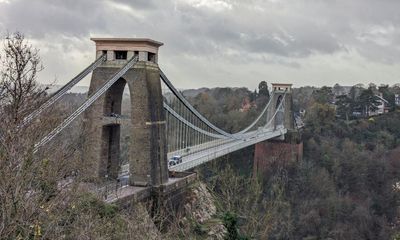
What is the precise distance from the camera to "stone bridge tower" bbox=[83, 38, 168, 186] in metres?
10.8

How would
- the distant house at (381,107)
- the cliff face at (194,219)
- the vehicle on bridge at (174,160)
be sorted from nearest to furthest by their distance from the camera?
1. the cliff face at (194,219)
2. the vehicle on bridge at (174,160)
3. the distant house at (381,107)

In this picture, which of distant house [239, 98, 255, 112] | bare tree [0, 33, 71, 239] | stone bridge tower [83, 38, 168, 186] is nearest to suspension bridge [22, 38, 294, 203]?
stone bridge tower [83, 38, 168, 186]

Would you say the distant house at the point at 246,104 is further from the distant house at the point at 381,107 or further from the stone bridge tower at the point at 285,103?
the distant house at the point at 381,107

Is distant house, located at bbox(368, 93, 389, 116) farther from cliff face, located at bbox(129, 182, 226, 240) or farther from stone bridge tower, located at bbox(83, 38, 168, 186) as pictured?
stone bridge tower, located at bbox(83, 38, 168, 186)

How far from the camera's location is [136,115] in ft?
35.6

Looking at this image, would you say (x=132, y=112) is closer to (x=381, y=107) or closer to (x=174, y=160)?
(x=174, y=160)

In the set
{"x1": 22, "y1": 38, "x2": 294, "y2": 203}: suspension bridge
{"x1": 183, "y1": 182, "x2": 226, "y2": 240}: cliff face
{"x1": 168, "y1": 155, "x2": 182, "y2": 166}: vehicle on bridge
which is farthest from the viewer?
{"x1": 168, "y1": 155, "x2": 182, "y2": 166}: vehicle on bridge

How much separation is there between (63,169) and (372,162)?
25.1 m

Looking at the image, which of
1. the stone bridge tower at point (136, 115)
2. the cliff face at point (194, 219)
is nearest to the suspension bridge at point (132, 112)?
the stone bridge tower at point (136, 115)

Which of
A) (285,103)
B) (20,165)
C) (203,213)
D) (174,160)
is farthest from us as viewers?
(285,103)

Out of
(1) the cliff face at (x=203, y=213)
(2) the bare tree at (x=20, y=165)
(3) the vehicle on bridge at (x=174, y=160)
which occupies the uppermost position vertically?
(2) the bare tree at (x=20, y=165)

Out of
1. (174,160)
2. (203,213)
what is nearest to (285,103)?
(174,160)

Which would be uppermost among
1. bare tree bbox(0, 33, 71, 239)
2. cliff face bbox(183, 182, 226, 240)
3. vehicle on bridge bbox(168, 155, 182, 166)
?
bare tree bbox(0, 33, 71, 239)

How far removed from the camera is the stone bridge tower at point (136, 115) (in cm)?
1076
